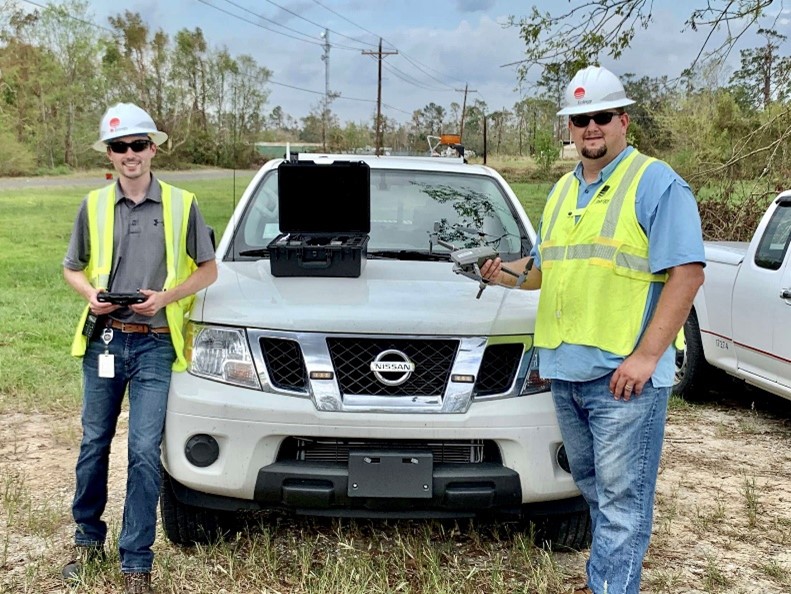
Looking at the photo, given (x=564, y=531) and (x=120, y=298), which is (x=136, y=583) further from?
(x=564, y=531)

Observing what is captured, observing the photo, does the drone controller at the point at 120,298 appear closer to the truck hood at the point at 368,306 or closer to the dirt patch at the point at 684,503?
the truck hood at the point at 368,306

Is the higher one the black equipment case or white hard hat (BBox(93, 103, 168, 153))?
white hard hat (BBox(93, 103, 168, 153))

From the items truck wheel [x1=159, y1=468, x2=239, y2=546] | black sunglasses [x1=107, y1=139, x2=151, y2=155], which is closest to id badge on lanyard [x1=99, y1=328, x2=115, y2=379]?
truck wheel [x1=159, y1=468, x2=239, y2=546]

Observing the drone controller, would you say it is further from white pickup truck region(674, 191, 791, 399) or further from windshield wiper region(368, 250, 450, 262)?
white pickup truck region(674, 191, 791, 399)

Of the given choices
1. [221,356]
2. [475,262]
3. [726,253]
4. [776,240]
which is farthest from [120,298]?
[726,253]

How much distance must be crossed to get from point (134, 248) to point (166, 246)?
4.7 inches

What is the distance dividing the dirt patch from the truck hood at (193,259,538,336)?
110cm

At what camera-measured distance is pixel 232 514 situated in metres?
3.81

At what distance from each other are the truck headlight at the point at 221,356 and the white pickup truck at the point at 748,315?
3.81m

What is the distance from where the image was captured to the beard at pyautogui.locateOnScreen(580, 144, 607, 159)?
2830 mm

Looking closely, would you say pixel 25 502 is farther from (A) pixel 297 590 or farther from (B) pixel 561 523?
(B) pixel 561 523

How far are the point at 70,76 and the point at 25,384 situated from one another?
37.2 metres

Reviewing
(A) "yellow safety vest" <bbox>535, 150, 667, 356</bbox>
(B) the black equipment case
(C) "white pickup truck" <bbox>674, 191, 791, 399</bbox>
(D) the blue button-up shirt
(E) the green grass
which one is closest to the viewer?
(D) the blue button-up shirt

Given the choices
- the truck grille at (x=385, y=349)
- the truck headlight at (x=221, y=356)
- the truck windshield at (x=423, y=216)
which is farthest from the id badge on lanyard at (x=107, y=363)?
the truck windshield at (x=423, y=216)
